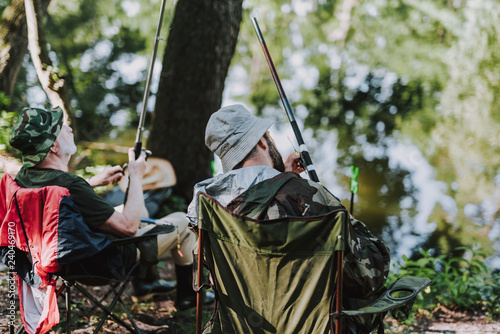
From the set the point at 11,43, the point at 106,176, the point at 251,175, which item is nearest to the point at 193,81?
the point at 11,43

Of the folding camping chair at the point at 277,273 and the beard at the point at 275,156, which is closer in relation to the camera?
the folding camping chair at the point at 277,273

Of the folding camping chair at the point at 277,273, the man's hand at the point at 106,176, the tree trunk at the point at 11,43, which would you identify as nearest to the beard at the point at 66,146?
the man's hand at the point at 106,176

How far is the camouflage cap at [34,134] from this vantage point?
79.8 inches

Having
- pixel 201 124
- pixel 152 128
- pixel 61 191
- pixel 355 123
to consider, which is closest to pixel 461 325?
pixel 61 191

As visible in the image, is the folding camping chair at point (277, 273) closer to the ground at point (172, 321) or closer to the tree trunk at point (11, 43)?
the ground at point (172, 321)

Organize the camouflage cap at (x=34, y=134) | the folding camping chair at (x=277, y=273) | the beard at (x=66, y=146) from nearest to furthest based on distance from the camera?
the folding camping chair at (x=277, y=273)
the camouflage cap at (x=34, y=134)
the beard at (x=66, y=146)

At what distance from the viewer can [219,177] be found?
1.74m

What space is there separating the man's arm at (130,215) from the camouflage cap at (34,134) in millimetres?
376

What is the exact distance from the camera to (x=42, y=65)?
300 centimetres

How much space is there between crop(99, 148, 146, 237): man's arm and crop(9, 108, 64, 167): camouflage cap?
376mm

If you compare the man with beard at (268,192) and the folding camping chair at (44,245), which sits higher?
the man with beard at (268,192)

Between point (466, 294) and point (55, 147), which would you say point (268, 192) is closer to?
point (55, 147)

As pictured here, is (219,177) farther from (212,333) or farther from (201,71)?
(201,71)

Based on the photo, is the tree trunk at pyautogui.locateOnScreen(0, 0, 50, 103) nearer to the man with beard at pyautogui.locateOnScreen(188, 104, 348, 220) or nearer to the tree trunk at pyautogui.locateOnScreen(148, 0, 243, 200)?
the tree trunk at pyautogui.locateOnScreen(148, 0, 243, 200)
